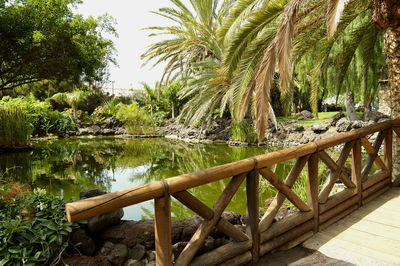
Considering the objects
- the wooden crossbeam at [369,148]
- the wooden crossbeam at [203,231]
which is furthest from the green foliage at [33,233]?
the wooden crossbeam at [369,148]

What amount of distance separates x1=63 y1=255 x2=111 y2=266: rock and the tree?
634 cm

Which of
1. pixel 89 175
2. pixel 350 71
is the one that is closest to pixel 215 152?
pixel 89 175

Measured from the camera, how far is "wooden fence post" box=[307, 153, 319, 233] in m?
2.39

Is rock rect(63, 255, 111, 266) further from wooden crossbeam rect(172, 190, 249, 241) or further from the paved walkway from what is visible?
the paved walkway

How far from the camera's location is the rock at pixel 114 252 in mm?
2033

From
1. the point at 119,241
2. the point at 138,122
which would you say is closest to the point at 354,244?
the point at 119,241

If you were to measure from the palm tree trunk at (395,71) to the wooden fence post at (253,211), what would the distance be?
2780 millimetres

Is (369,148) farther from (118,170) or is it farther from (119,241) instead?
(118,170)

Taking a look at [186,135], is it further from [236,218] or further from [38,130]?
[236,218]

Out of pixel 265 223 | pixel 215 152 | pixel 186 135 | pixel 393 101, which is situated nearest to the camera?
pixel 265 223

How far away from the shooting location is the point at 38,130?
53.2 ft

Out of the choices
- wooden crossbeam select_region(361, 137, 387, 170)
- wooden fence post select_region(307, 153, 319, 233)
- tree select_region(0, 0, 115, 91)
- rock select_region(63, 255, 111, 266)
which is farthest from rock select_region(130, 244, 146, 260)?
tree select_region(0, 0, 115, 91)

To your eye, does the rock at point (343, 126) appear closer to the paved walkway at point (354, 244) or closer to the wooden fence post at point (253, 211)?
the paved walkway at point (354, 244)

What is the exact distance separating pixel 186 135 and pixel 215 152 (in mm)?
5213
